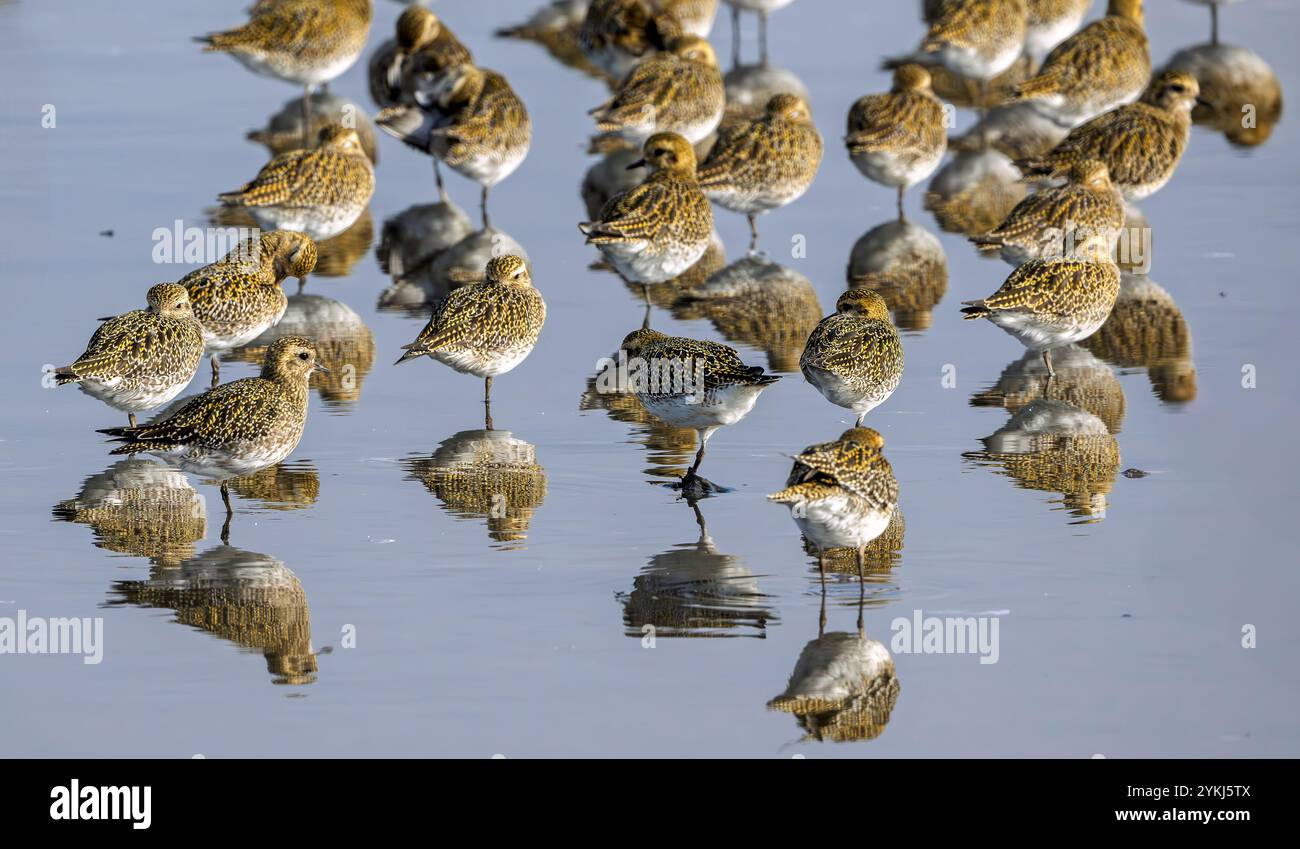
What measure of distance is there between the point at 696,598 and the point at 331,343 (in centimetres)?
608

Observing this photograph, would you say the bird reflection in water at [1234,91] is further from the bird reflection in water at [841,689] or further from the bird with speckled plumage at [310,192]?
the bird reflection in water at [841,689]

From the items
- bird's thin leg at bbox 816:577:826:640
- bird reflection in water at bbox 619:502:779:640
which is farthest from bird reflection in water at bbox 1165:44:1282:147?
bird's thin leg at bbox 816:577:826:640

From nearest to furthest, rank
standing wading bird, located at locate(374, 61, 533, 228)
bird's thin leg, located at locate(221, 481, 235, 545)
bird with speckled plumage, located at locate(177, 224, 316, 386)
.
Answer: bird's thin leg, located at locate(221, 481, 235, 545) → bird with speckled plumage, located at locate(177, 224, 316, 386) → standing wading bird, located at locate(374, 61, 533, 228)

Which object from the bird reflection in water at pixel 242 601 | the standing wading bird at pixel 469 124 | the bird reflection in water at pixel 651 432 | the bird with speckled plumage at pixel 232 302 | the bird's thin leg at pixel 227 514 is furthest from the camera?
the standing wading bird at pixel 469 124

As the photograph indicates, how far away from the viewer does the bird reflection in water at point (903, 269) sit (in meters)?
16.2

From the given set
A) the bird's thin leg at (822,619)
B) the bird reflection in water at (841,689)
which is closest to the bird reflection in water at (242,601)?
the bird reflection in water at (841,689)

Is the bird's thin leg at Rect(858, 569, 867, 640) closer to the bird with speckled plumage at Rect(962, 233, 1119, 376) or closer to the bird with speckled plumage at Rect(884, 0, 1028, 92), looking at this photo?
the bird with speckled plumage at Rect(962, 233, 1119, 376)

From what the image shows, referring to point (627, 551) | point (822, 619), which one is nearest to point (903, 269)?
point (627, 551)

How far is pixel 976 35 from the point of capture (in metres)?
22.0

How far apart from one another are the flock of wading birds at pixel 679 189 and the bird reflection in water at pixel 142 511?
277 millimetres

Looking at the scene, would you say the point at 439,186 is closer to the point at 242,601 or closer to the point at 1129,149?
the point at 1129,149

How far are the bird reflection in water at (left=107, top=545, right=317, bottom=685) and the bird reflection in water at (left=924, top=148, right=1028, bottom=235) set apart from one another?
9.91 metres

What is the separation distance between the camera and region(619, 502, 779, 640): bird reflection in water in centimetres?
A: 957
